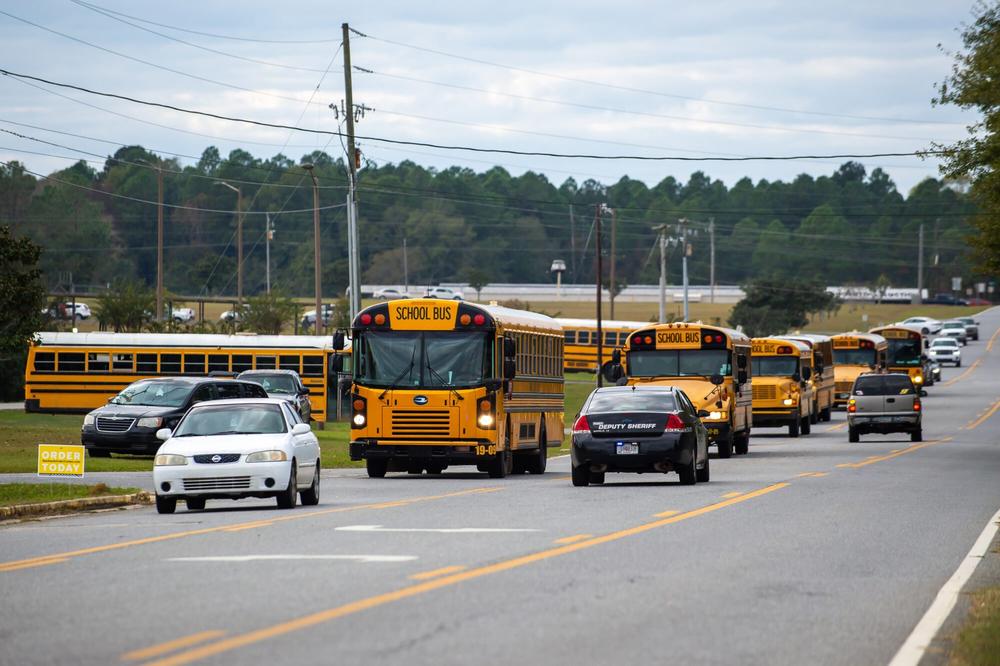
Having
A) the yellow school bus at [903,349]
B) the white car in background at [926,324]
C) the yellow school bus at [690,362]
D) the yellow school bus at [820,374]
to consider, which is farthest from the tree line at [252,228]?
the yellow school bus at [690,362]

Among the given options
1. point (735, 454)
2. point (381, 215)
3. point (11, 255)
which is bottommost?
point (735, 454)

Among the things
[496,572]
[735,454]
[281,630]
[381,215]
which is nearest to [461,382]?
[735,454]

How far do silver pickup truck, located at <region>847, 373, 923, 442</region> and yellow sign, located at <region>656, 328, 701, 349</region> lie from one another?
8906 millimetres

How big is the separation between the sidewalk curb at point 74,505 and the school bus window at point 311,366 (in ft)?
104

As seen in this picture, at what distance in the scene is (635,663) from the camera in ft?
31.8

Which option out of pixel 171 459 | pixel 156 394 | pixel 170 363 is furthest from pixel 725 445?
pixel 170 363

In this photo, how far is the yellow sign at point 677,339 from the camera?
131 ft

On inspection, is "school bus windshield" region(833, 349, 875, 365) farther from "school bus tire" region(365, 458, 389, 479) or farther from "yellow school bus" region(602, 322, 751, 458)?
"school bus tire" region(365, 458, 389, 479)

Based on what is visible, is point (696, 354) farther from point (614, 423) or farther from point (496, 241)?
point (496, 241)

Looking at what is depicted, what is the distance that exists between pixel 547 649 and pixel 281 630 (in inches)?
67.2

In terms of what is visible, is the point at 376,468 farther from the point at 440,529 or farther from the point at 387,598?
the point at 387,598

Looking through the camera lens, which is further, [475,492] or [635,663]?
[475,492]

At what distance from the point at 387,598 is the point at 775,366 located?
42213 millimetres

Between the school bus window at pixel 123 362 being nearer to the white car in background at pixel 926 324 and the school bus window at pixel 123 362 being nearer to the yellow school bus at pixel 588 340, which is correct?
the yellow school bus at pixel 588 340
